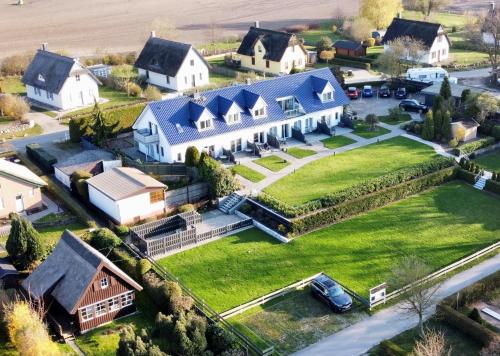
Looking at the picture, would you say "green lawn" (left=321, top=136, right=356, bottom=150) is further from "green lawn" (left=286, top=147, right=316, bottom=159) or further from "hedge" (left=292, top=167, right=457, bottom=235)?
"hedge" (left=292, top=167, right=457, bottom=235)

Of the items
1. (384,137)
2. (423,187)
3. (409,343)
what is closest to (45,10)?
(384,137)

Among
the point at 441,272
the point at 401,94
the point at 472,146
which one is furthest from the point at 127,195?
the point at 401,94

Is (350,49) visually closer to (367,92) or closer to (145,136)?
(367,92)

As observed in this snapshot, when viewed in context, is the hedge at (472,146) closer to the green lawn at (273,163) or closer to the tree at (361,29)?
the green lawn at (273,163)

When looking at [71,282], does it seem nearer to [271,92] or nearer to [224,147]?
[224,147]

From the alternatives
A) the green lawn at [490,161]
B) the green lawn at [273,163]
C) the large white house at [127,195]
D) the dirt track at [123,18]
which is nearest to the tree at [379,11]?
the dirt track at [123,18]

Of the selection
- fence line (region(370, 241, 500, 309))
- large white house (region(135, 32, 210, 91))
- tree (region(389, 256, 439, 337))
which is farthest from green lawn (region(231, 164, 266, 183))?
large white house (region(135, 32, 210, 91))
